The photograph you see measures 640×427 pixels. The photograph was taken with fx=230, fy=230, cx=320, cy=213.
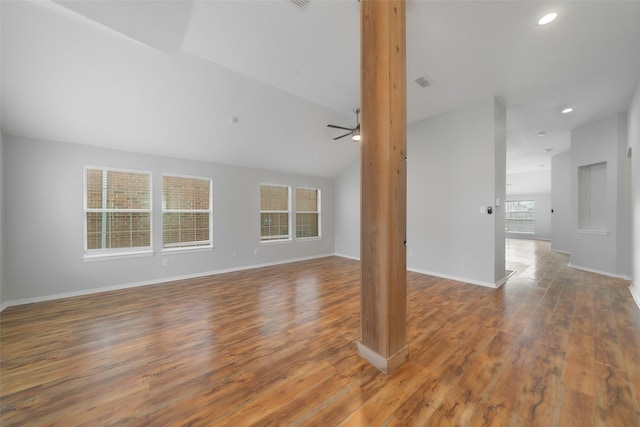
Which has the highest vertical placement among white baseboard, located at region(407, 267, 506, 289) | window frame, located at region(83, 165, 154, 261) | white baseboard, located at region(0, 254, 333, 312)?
window frame, located at region(83, 165, 154, 261)

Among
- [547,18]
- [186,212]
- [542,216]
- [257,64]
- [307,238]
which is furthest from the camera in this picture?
[542,216]

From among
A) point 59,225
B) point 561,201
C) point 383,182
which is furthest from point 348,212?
point 561,201

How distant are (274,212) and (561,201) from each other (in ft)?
27.8

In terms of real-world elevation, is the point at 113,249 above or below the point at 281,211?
below

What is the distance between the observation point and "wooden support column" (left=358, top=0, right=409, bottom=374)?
5.85 ft

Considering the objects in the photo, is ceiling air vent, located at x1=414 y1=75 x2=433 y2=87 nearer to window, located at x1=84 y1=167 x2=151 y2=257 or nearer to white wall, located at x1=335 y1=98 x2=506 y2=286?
white wall, located at x1=335 y1=98 x2=506 y2=286

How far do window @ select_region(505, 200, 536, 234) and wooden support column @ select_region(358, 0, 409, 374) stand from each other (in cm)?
1136

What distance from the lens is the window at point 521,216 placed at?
1048cm

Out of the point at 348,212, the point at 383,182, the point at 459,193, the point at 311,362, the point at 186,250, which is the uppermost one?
the point at 459,193

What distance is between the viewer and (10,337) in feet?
7.86

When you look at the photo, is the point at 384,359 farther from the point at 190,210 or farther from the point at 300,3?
the point at 190,210

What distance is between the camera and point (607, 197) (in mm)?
4504

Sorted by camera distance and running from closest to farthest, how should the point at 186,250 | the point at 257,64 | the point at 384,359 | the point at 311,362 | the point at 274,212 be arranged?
the point at 384,359 → the point at 311,362 → the point at 257,64 → the point at 186,250 → the point at 274,212

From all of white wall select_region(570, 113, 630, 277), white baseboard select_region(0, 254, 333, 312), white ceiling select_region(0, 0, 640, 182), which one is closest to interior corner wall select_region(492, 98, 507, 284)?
white ceiling select_region(0, 0, 640, 182)
